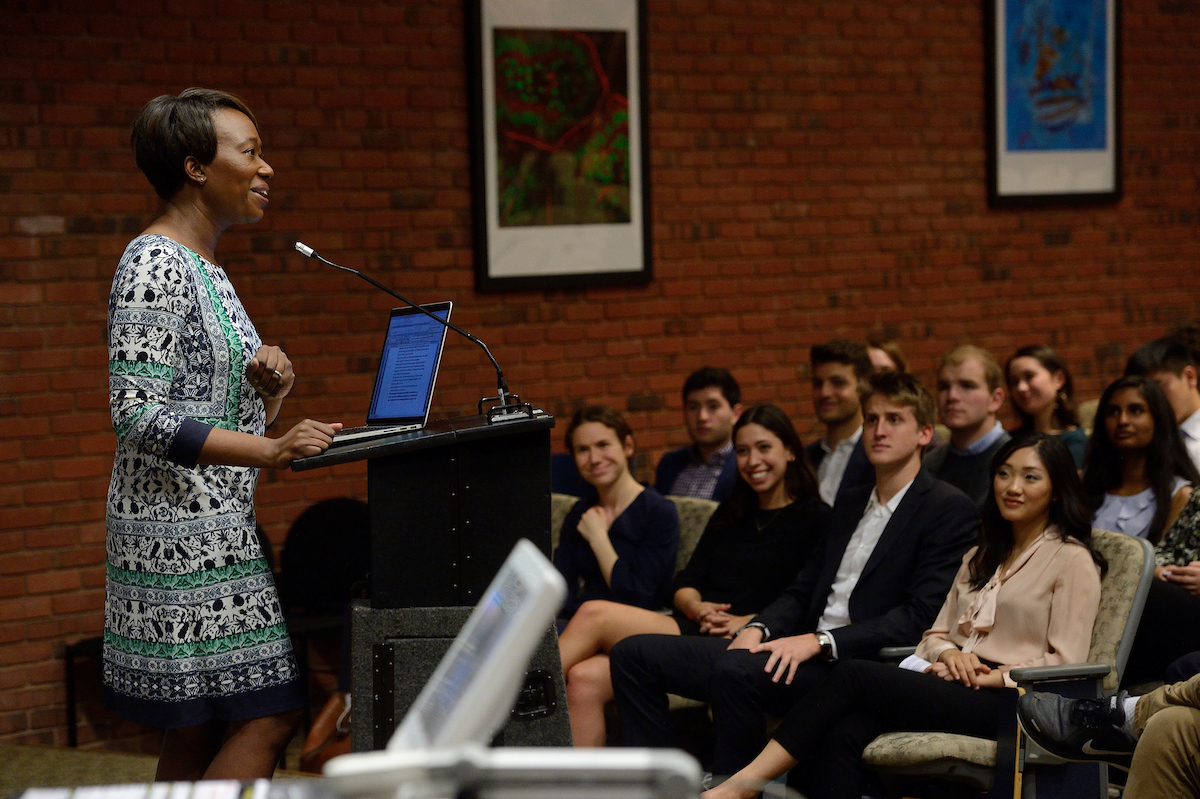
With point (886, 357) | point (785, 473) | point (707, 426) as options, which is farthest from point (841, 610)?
point (886, 357)

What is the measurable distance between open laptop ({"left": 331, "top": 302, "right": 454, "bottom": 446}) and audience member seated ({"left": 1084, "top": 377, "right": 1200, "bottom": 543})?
2.39m

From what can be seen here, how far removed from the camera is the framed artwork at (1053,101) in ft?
19.5

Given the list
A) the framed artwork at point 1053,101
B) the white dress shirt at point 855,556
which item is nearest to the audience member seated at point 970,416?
the white dress shirt at point 855,556

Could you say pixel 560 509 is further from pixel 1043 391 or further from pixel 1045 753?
pixel 1045 753

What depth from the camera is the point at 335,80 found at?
4.68 metres

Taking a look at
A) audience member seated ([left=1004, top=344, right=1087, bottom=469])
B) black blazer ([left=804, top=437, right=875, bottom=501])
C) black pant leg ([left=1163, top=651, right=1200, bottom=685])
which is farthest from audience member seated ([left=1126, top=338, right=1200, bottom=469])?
black pant leg ([left=1163, top=651, right=1200, bottom=685])

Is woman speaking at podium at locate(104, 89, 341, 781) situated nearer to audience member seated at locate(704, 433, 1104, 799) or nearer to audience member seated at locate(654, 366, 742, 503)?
audience member seated at locate(704, 433, 1104, 799)

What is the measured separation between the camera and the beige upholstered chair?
9.16ft

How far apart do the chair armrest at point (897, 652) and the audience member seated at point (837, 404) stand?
1.18 meters

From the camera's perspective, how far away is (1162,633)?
3.23m

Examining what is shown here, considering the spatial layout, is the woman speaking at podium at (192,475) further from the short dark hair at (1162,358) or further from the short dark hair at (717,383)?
the short dark hair at (1162,358)

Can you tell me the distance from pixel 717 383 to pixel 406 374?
2598 millimetres

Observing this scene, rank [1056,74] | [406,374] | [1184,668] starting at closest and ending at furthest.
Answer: [406,374] → [1184,668] → [1056,74]

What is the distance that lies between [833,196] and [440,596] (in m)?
3.92
